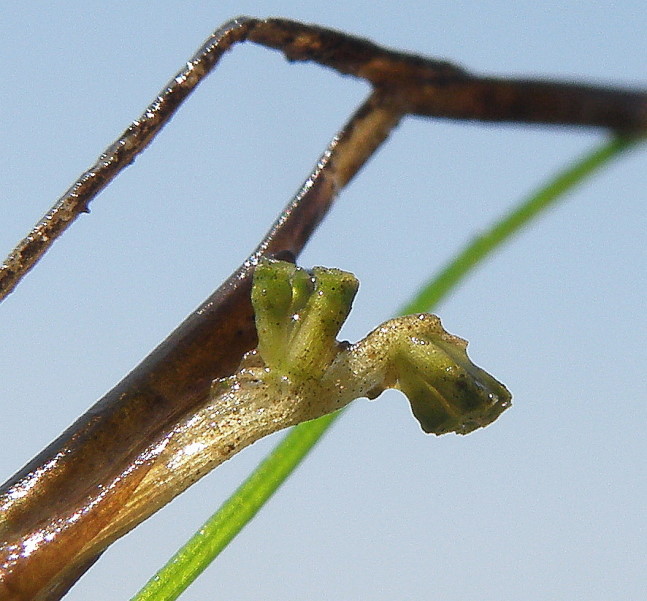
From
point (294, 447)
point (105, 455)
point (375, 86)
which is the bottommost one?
point (105, 455)

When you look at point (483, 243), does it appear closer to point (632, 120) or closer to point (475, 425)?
point (632, 120)

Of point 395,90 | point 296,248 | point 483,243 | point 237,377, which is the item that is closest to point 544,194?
point 483,243

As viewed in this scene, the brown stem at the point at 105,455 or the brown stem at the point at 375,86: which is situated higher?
the brown stem at the point at 375,86

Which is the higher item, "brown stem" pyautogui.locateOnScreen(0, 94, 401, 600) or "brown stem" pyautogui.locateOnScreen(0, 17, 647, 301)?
"brown stem" pyautogui.locateOnScreen(0, 17, 647, 301)

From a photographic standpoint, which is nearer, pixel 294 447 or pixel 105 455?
pixel 105 455

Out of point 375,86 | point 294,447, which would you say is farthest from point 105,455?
point 375,86

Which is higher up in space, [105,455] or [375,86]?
[375,86]

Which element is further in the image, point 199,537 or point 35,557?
point 199,537

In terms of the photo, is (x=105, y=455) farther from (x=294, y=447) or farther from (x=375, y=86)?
(x=375, y=86)
